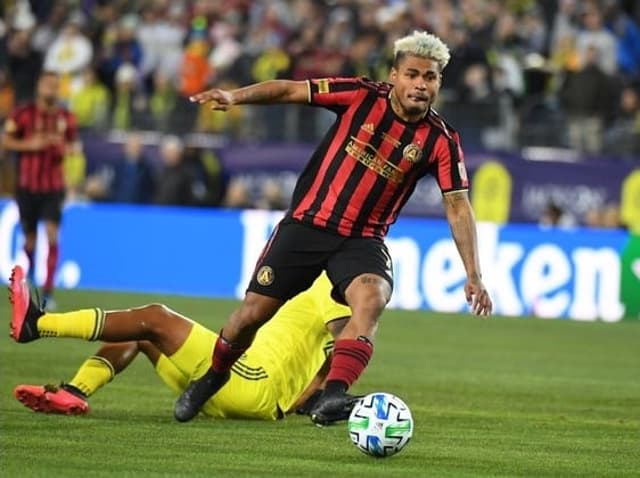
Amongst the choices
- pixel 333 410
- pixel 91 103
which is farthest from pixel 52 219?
pixel 333 410

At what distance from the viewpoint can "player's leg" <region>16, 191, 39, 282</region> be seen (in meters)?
17.5

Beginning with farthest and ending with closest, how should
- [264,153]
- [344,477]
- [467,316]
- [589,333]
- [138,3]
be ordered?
[138,3] → [264,153] → [467,316] → [589,333] → [344,477]

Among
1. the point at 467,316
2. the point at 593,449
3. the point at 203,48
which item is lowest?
the point at 467,316

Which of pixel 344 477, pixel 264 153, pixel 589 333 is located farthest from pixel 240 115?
pixel 344 477

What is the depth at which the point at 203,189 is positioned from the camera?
2217 cm

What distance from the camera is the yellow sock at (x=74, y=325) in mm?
8609

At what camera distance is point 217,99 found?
26.6ft

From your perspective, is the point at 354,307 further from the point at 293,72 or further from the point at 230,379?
the point at 293,72

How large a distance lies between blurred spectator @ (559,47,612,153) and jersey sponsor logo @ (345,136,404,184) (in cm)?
1280

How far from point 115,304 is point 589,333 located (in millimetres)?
4772

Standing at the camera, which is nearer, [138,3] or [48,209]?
[48,209]

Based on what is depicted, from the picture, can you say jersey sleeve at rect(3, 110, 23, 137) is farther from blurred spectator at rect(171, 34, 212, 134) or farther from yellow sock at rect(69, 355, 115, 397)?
yellow sock at rect(69, 355, 115, 397)

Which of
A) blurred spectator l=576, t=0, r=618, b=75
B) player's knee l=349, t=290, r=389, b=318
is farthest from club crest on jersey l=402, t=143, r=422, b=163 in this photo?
blurred spectator l=576, t=0, r=618, b=75

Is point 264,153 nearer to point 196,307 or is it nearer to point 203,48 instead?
point 203,48
